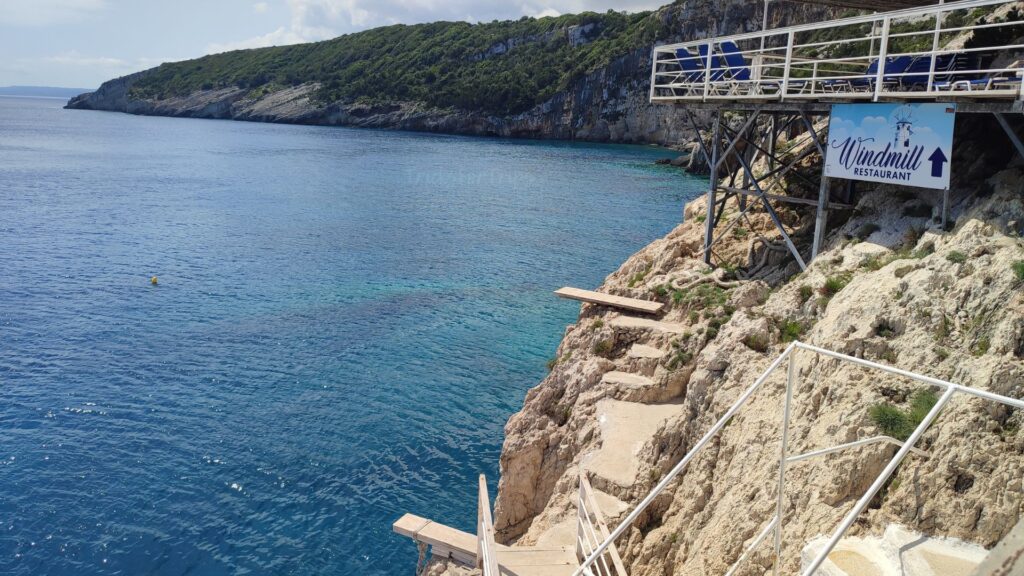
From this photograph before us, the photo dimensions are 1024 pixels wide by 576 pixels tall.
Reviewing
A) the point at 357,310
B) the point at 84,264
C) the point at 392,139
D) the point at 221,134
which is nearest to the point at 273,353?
the point at 357,310

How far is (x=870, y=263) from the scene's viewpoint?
12883 mm

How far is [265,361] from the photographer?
30656 millimetres

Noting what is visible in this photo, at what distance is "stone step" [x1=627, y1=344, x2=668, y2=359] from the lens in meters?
16.4

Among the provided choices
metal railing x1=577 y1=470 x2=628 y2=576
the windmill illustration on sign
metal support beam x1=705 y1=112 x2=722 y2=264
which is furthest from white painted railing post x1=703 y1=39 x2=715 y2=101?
metal railing x1=577 y1=470 x2=628 y2=576

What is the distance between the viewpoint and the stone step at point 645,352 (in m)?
16.4

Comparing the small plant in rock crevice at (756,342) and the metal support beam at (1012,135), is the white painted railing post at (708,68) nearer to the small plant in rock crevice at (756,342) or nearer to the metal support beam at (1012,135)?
the small plant in rock crevice at (756,342)

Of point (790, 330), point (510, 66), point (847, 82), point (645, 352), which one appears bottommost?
point (645, 352)

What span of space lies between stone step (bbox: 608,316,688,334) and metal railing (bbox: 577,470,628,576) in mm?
5129

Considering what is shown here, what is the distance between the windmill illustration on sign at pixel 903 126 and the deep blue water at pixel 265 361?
573 inches

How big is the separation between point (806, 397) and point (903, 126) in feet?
18.3

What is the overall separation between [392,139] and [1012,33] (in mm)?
136454

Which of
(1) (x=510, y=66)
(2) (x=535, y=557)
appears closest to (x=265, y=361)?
(2) (x=535, y=557)

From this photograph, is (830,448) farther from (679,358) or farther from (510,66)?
(510,66)

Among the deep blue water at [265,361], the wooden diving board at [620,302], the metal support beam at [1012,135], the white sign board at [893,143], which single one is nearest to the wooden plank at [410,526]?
the deep blue water at [265,361]
